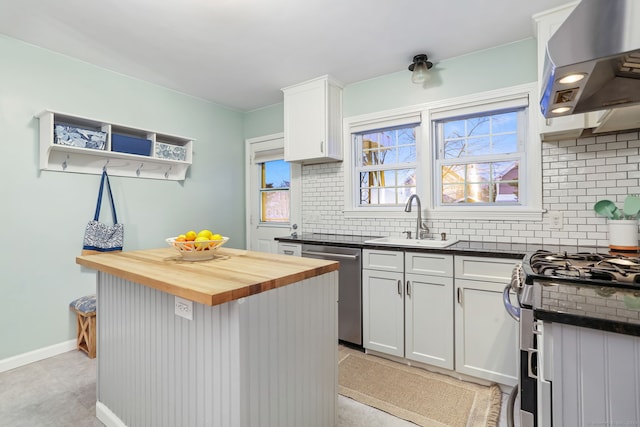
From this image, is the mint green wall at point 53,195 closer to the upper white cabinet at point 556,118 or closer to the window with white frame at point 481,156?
the window with white frame at point 481,156

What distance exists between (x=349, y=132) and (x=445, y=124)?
95 centimetres

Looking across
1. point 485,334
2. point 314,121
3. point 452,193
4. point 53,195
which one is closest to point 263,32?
point 314,121

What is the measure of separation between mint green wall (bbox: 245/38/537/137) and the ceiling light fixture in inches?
6.4

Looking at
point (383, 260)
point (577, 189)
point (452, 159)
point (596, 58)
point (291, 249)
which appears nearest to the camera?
point (596, 58)

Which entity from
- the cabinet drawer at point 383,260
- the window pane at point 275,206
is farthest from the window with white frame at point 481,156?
the window pane at point 275,206

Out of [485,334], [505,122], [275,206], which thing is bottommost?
[485,334]

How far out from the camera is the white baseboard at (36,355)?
248 centimetres

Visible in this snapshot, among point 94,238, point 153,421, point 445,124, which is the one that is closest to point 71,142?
point 94,238

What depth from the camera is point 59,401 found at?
2.07 m

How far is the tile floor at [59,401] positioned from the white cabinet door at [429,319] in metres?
0.47

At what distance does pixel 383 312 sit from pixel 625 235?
64.4 inches

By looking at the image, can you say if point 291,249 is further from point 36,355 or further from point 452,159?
point 36,355

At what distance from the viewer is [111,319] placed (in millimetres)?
1811

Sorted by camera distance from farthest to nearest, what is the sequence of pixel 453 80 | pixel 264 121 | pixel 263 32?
1. pixel 264 121
2. pixel 453 80
3. pixel 263 32
